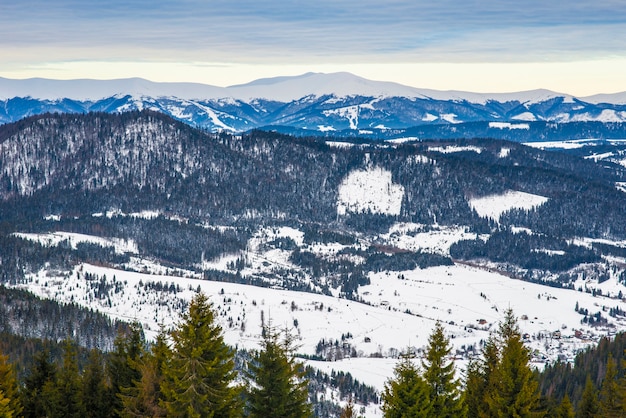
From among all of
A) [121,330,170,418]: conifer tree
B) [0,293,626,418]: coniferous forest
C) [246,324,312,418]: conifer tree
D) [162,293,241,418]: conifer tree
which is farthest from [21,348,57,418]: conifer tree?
[246,324,312,418]: conifer tree

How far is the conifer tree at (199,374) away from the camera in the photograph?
1564 inches

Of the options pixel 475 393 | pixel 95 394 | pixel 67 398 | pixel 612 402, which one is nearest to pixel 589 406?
pixel 612 402

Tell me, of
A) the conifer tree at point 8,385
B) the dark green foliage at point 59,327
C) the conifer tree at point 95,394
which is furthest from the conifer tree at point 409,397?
the dark green foliage at point 59,327

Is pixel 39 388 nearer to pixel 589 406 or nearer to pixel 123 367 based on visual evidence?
pixel 123 367

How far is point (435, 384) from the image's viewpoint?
45.7 m

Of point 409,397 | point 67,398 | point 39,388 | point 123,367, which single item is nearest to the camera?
point 409,397

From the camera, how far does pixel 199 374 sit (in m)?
40.1

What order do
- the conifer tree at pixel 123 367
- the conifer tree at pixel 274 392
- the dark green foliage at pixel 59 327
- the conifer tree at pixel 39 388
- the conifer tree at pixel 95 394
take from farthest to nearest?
1. the dark green foliage at pixel 59 327
2. the conifer tree at pixel 95 394
3. the conifer tree at pixel 123 367
4. the conifer tree at pixel 39 388
5. the conifer tree at pixel 274 392

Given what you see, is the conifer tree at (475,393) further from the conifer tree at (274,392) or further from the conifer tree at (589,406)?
the conifer tree at (274,392)

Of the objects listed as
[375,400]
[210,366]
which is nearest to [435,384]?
[210,366]

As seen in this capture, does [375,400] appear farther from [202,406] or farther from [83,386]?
[202,406]

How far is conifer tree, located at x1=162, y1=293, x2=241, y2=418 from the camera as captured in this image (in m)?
39.7

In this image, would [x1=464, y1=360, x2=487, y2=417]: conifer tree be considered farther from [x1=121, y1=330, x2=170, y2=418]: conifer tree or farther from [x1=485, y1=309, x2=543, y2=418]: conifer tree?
[x1=121, y1=330, x2=170, y2=418]: conifer tree

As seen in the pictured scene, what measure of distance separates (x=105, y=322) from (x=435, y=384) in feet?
552
